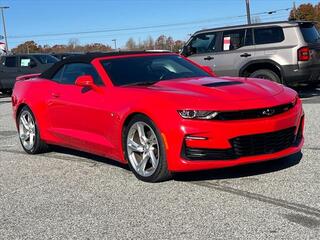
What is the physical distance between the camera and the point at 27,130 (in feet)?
25.3

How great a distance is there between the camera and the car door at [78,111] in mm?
6055

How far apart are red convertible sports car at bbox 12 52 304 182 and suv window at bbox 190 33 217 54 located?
629 cm

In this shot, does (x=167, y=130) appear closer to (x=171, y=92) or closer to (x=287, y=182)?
(x=171, y=92)

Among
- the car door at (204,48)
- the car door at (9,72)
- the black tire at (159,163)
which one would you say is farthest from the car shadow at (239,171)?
the car door at (9,72)

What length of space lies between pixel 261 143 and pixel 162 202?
1.17 m

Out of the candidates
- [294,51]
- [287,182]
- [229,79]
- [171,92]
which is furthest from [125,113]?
[294,51]

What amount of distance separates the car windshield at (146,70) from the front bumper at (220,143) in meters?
1.29

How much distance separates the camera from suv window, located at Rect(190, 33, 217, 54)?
1317 cm

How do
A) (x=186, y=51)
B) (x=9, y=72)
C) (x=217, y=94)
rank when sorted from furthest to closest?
(x=9, y=72), (x=186, y=51), (x=217, y=94)

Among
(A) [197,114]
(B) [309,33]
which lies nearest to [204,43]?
(B) [309,33]

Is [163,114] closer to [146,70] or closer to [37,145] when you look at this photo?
[146,70]

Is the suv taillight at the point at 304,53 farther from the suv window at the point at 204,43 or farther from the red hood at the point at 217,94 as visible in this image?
the red hood at the point at 217,94

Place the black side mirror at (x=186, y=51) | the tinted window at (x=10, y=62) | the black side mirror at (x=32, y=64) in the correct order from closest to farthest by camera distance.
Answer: the black side mirror at (x=186, y=51) → the black side mirror at (x=32, y=64) → the tinted window at (x=10, y=62)

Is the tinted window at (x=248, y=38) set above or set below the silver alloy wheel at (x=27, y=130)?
above
